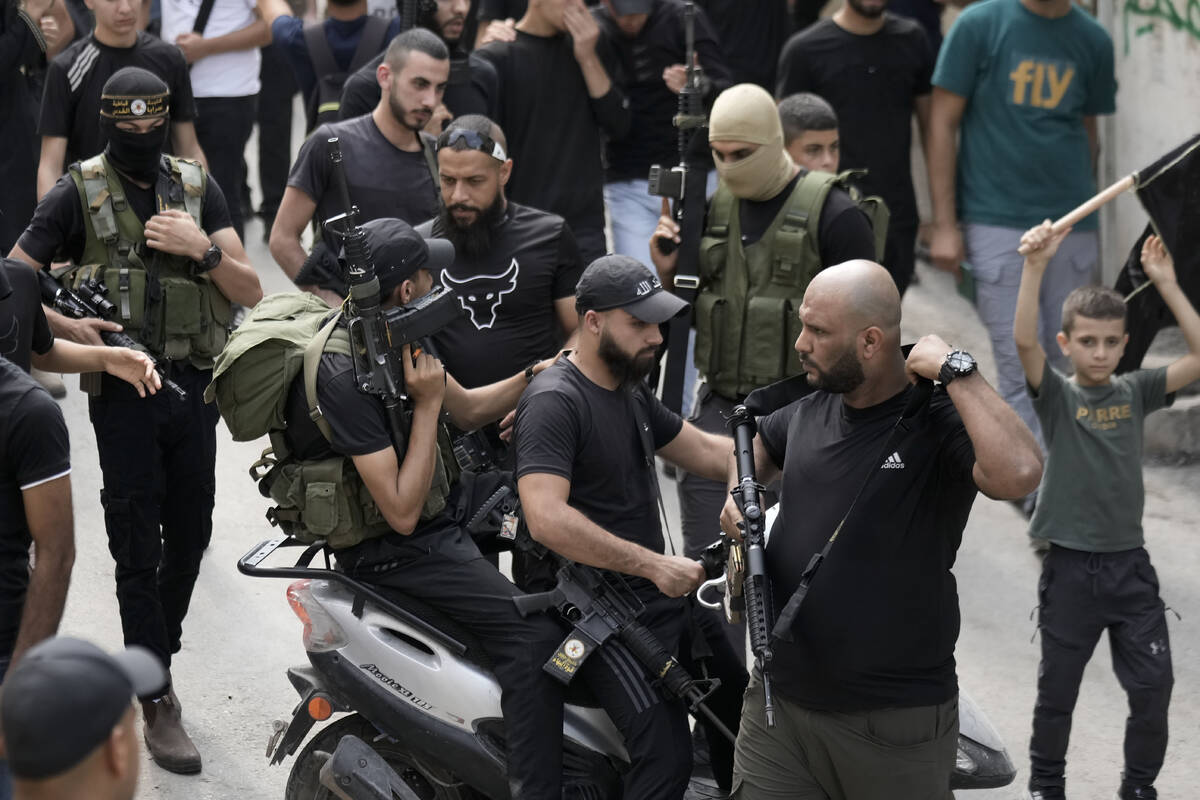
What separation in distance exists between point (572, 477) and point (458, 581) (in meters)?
0.44

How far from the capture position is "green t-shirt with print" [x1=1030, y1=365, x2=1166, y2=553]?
511 centimetres

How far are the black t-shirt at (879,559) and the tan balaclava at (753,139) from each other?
1.77 m

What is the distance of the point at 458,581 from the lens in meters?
4.47

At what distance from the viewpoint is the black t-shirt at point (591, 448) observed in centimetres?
433

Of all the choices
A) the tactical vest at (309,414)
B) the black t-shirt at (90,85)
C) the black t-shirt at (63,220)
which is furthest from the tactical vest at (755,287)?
the black t-shirt at (90,85)

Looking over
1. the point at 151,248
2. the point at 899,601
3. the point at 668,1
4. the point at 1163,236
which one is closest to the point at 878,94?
the point at 668,1

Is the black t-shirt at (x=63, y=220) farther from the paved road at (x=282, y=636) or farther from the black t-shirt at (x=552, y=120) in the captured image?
the black t-shirt at (x=552, y=120)

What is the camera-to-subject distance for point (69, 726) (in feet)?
7.43

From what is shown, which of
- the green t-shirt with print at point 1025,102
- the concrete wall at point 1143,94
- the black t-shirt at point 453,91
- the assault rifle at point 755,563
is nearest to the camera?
the assault rifle at point 755,563

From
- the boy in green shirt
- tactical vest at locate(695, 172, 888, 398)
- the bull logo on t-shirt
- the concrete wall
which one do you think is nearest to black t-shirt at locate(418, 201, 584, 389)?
the bull logo on t-shirt

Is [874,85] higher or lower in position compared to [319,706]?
higher

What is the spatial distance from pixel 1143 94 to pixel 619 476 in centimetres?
523

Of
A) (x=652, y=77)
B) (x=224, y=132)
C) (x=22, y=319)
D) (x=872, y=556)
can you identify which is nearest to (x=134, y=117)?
(x=22, y=319)

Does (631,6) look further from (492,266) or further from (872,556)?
(872,556)
